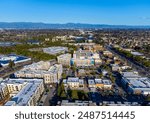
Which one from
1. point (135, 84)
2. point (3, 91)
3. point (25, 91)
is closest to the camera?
point (25, 91)

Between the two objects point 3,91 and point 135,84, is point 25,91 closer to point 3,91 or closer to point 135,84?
point 3,91

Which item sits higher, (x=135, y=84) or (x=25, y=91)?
(x=25, y=91)

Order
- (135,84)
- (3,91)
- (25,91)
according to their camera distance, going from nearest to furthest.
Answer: (25,91) → (3,91) → (135,84)

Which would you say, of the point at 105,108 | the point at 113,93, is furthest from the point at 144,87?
the point at 105,108

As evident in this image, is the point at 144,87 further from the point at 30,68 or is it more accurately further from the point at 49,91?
the point at 30,68

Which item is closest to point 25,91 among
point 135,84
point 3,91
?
point 3,91

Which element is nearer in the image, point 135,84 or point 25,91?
point 25,91
